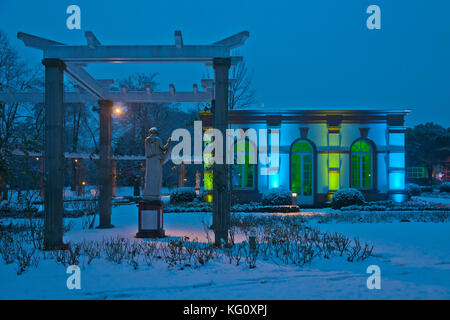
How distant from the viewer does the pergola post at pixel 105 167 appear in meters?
10.4

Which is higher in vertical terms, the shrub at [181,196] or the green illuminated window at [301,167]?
the green illuminated window at [301,167]

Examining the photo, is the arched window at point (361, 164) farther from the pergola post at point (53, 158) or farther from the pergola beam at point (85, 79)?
the pergola post at point (53, 158)

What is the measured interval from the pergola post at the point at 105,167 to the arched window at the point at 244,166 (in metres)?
9.85

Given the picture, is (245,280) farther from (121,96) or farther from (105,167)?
(121,96)

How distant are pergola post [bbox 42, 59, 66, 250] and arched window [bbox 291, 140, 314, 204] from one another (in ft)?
47.6

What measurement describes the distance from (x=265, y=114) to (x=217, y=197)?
1308 centimetres

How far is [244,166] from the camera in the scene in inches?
776

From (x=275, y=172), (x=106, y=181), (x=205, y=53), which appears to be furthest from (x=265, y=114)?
(x=205, y=53)

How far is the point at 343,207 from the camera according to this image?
16594 millimetres

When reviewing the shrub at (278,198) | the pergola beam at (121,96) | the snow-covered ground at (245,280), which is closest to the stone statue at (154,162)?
the pergola beam at (121,96)

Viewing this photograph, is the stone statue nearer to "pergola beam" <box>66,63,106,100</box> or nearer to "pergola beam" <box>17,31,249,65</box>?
"pergola beam" <box>66,63,106,100</box>

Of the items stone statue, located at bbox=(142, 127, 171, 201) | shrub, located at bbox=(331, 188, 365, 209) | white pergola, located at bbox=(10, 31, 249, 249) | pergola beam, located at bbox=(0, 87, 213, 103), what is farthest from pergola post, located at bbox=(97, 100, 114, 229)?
shrub, located at bbox=(331, 188, 365, 209)

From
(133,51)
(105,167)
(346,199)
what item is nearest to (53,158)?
(133,51)
